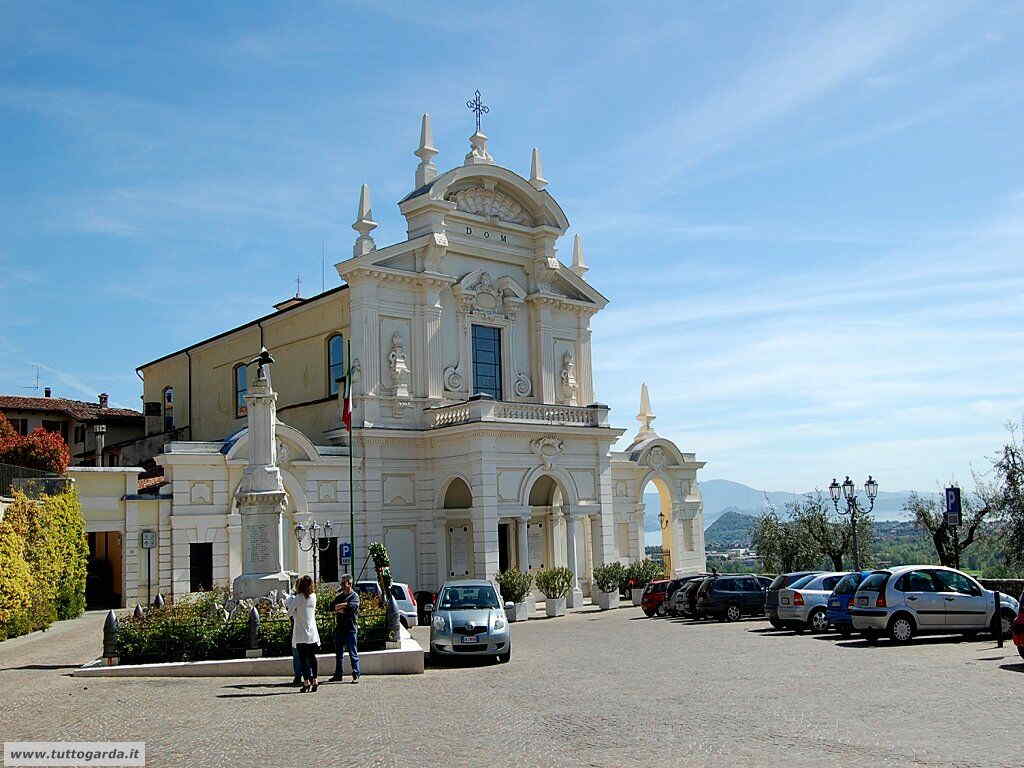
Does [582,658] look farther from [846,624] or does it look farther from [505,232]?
[505,232]

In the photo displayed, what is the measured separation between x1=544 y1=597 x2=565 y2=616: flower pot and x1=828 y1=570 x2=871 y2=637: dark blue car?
1206 centimetres

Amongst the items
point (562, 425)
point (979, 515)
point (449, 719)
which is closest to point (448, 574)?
point (562, 425)

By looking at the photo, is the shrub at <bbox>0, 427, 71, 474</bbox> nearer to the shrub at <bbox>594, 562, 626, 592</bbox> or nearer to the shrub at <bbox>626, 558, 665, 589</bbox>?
the shrub at <bbox>594, 562, 626, 592</bbox>

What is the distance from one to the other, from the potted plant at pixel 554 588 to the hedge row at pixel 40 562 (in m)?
14.7

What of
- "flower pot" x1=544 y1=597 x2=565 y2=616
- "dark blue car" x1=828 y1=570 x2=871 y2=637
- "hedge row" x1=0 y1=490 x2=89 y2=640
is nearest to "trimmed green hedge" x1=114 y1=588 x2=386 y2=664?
"hedge row" x1=0 y1=490 x2=89 y2=640

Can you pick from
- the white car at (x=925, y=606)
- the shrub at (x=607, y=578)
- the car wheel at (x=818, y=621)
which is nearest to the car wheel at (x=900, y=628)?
the white car at (x=925, y=606)

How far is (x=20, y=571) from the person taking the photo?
24266 mm

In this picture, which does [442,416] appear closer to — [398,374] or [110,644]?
[398,374]

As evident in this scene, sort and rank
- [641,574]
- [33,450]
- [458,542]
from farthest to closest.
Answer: [641,574], [458,542], [33,450]

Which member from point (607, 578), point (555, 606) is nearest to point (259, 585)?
point (555, 606)

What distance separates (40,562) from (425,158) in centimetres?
2124

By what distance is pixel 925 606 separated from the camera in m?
21.3

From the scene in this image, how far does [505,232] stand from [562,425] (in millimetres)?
8792

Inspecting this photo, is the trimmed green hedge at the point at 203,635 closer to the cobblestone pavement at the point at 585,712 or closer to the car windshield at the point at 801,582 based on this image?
the cobblestone pavement at the point at 585,712
